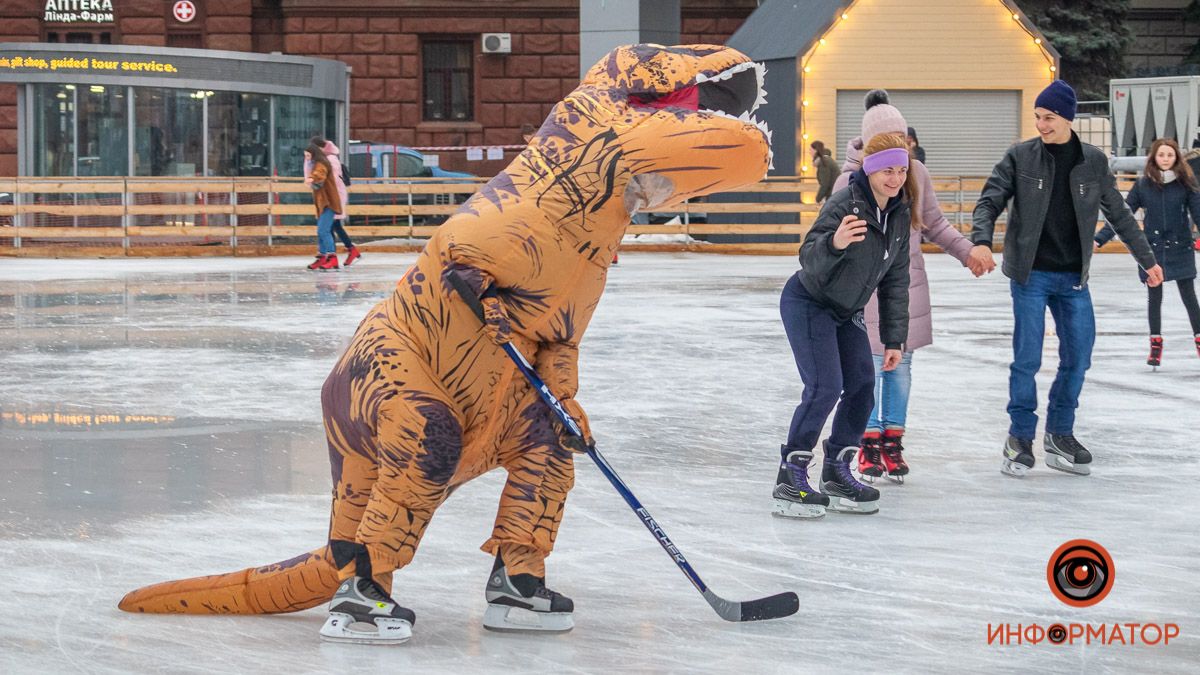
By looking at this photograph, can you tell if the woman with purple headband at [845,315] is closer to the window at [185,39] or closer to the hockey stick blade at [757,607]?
the hockey stick blade at [757,607]

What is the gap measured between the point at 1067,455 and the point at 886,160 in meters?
1.83

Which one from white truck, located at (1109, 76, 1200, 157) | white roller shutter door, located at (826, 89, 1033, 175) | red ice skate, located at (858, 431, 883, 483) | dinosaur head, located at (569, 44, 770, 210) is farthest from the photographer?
white truck, located at (1109, 76, 1200, 157)

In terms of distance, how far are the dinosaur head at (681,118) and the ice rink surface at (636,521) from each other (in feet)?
4.02

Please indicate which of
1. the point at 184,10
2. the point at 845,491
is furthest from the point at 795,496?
the point at 184,10

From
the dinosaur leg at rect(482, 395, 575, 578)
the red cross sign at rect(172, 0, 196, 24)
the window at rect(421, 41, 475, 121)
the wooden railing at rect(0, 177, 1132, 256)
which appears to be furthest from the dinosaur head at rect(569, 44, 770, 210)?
the red cross sign at rect(172, 0, 196, 24)

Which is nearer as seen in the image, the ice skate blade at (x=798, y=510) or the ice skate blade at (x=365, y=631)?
the ice skate blade at (x=365, y=631)

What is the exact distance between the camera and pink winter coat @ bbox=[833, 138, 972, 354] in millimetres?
6965

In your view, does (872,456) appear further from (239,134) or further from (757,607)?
(239,134)

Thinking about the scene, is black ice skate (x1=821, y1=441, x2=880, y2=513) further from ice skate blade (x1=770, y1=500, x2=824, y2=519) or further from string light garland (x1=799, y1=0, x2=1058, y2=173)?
string light garland (x1=799, y1=0, x2=1058, y2=173)

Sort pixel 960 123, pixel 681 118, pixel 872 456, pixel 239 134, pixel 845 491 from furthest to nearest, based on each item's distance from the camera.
Result: pixel 960 123 → pixel 239 134 → pixel 872 456 → pixel 845 491 → pixel 681 118

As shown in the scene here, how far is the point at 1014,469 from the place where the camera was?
7.25 m

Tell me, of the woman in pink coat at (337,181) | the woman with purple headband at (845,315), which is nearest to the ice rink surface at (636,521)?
the woman with purple headband at (845,315)

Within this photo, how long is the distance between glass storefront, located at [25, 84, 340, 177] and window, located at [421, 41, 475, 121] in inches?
371

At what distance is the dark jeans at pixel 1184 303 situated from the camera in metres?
10.8
